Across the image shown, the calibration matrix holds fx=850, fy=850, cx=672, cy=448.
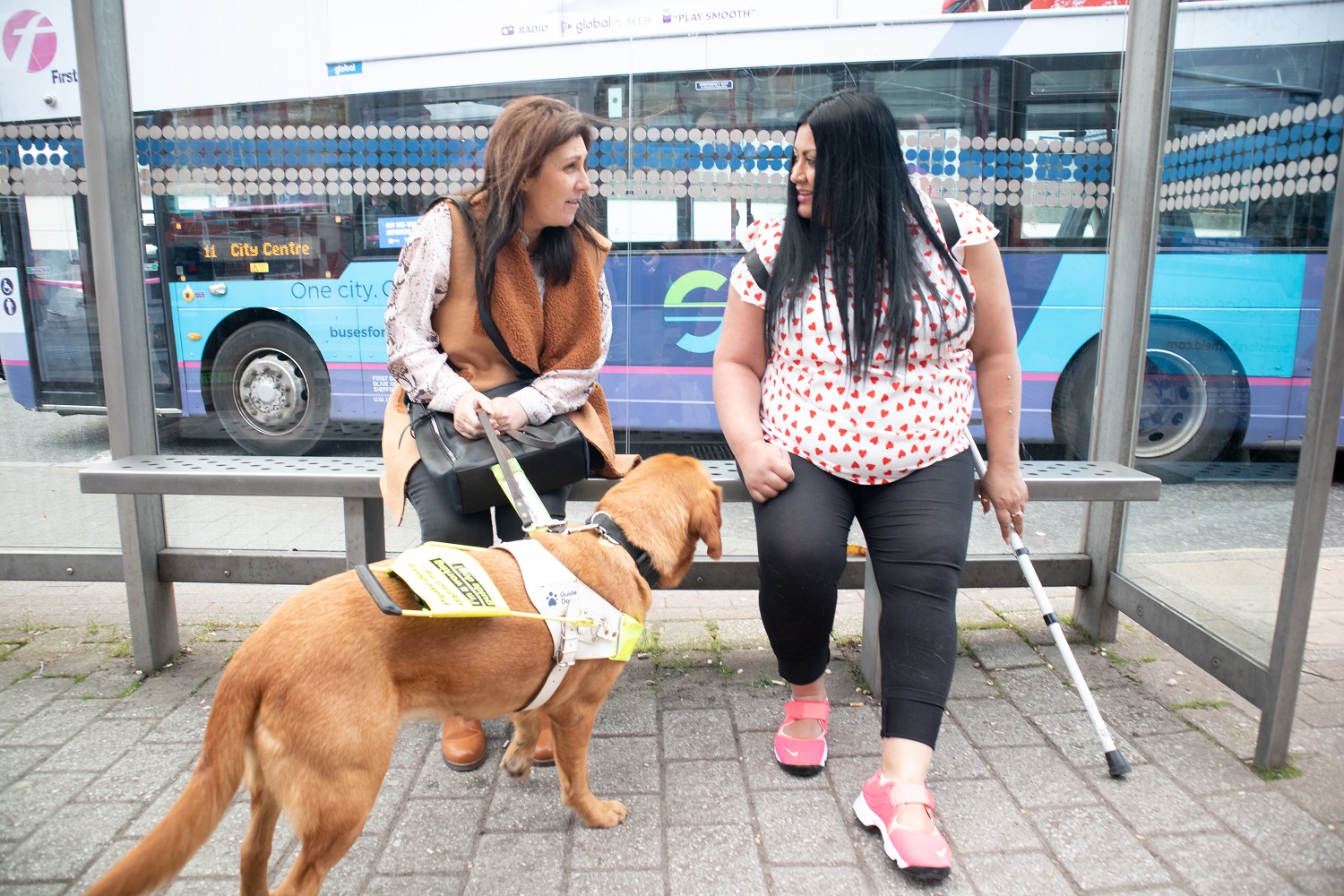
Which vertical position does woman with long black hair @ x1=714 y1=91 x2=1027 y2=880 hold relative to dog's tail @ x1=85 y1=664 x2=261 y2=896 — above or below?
above

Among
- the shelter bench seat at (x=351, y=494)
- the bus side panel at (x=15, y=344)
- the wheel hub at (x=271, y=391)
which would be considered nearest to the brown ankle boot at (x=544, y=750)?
the shelter bench seat at (x=351, y=494)

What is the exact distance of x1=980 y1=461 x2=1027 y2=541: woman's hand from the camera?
7.94 feet

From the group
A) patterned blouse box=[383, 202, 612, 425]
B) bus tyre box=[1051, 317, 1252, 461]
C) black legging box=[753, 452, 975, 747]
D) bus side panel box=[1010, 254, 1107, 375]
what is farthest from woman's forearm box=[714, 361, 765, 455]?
bus side panel box=[1010, 254, 1107, 375]

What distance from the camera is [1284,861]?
6.80 feet

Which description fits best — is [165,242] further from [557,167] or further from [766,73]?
[766,73]

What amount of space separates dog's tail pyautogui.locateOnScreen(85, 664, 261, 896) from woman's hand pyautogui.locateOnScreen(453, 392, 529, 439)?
89 cm

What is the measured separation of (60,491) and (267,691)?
2.72 metres

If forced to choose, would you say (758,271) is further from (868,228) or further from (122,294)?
(122,294)

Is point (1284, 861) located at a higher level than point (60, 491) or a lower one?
lower

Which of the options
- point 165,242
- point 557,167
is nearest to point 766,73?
point 557,167

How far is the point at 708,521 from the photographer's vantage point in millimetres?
2314

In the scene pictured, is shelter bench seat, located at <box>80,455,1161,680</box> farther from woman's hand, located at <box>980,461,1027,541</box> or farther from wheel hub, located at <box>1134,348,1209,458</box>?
woman's hand, located at <box>980,461,1027,541</box>

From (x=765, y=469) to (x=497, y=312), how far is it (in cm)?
91

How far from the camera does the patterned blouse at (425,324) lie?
2430mm
